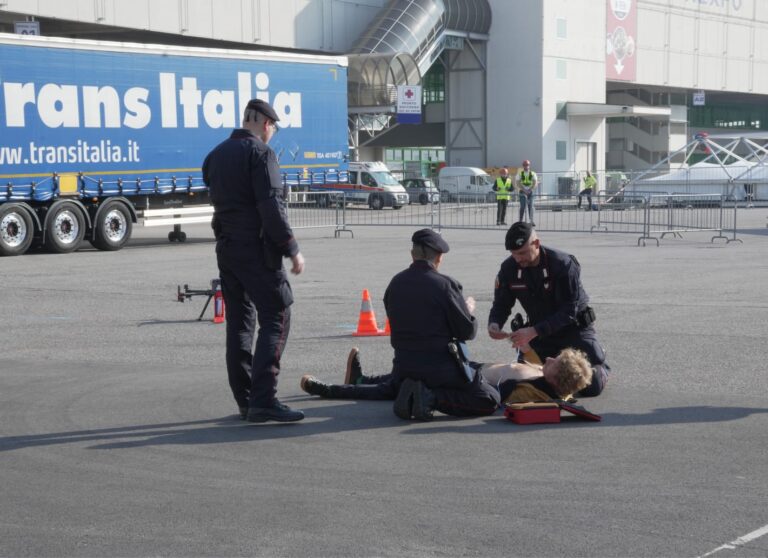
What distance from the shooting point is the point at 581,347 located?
27.7 feet

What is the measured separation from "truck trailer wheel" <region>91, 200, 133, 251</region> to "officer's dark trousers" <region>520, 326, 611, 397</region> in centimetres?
1683

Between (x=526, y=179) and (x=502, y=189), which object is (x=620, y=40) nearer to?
(x=502, y=189)

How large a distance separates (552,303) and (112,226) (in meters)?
17.4

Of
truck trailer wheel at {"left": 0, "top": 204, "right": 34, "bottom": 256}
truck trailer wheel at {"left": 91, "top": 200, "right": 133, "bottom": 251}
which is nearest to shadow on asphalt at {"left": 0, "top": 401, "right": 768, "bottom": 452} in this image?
truck trailer wheel at {"left": 0, "top": 204, "right": 34, "bottom": 256}

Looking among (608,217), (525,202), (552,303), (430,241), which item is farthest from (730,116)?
(430,241)

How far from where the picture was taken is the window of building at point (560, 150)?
63.8 m

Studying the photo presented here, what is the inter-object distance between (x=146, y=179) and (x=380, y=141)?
161 feet

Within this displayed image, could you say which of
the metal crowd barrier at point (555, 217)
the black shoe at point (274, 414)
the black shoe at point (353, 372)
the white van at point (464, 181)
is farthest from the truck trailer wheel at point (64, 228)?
the white van at point (464, 181)

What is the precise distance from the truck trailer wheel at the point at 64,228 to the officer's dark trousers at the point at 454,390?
1669 cm

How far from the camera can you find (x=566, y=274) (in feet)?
27.4

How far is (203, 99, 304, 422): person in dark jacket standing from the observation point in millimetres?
7324

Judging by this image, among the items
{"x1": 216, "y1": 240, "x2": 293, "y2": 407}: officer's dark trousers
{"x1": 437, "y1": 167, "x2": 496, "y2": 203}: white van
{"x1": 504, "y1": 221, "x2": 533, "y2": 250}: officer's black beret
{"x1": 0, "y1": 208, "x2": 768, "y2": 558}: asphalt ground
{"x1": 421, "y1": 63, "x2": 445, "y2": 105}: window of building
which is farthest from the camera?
{"x1": 421, "y1": 63, "x2": 445, "y2": 105}: window of building

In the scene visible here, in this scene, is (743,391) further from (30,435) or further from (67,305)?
(67,305)

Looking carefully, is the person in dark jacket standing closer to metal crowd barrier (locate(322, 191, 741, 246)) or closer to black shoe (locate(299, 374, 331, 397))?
black shoe (locate(299, 374, 331, 397))
